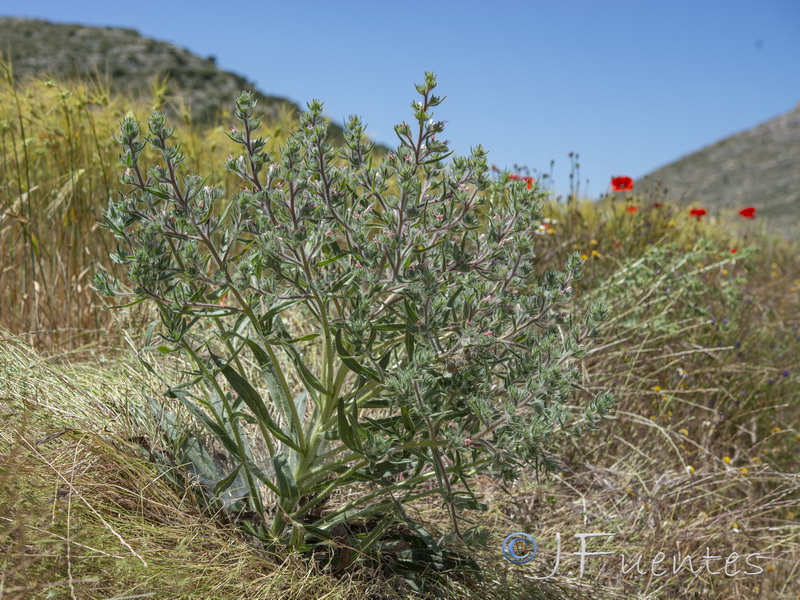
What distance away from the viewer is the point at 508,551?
6.25ft

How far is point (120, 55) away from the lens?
99.6ft

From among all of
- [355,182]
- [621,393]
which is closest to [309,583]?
[355,182]

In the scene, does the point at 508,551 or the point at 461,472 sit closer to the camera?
the point at 461,472

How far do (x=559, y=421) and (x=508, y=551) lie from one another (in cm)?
70

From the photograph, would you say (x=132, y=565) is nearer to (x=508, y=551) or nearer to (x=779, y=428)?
(x=508, y=551)

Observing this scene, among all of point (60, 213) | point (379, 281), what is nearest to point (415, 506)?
point (379, 281)

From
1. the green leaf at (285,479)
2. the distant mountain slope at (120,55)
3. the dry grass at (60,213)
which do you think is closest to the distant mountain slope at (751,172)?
the distant mountain slope at (120,55)

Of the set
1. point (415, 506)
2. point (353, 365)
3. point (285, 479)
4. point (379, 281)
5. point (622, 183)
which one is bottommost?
point (415, 506)

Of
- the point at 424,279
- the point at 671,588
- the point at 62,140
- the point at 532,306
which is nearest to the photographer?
the point at 424,279

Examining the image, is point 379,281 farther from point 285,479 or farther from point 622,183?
point 622,183

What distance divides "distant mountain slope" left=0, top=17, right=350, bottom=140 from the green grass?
24768mm

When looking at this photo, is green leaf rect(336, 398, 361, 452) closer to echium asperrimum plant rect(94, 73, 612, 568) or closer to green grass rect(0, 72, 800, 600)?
echium asperrimum plant rect(94, 73, 612, 568)

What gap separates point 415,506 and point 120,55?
3289cm

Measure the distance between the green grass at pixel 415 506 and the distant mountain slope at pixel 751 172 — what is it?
1467 cm
